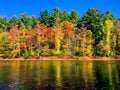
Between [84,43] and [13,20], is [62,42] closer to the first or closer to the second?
[84,43]

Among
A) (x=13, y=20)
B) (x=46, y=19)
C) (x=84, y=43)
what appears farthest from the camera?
(x=13, y=20)

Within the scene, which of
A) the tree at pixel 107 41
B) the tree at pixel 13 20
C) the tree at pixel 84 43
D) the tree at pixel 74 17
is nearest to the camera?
the tree at pixel 107 41

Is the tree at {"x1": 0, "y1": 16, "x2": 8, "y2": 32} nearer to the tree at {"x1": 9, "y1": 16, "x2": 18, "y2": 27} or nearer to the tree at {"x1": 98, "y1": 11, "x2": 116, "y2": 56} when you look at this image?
the tree at {"x1": 9, "y1": 16, "x2": 18, "y2": 27}

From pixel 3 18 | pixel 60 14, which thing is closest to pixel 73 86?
pixel 60 14

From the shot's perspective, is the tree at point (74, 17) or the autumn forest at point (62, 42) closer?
the autumn forest at point (62, 42)

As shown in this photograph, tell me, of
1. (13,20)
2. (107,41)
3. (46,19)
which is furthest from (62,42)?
(13,20)

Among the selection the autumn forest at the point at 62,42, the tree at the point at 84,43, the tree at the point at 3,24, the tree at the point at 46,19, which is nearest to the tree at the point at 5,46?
the autumn forest at the point at 62,42

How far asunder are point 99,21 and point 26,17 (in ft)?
147

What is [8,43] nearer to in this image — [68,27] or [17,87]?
[68,27]

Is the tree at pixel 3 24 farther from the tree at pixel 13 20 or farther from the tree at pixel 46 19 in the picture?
the tree at pixel 46 19

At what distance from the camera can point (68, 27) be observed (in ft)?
473

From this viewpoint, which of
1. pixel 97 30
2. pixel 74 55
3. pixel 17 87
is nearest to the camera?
pixel 17 87

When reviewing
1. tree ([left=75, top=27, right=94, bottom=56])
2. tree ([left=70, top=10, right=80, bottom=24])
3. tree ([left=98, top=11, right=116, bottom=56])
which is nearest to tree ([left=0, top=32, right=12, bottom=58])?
tree ([left=75, top=27, right=94, bottom=56])

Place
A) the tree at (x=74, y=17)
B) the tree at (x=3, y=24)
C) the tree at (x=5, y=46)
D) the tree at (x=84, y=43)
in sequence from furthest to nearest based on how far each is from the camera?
1. the tree at (x=3, y=24)
2. the tree at (x=74, y=17)
3. the tree at (x=5, y=46)
4. the tree at (x=84, y=43)
